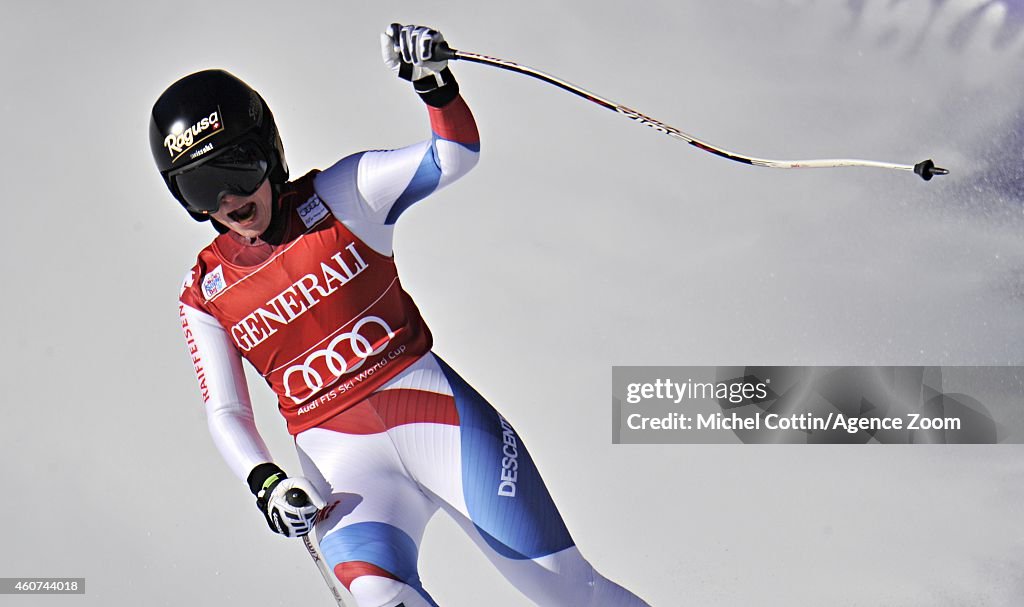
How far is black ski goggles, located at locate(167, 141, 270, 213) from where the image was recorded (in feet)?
11.2

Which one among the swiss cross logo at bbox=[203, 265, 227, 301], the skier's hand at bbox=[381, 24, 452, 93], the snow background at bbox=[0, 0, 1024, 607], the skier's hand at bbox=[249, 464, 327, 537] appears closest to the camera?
the skier's hand at bbox=[381, 24, 452, 93]

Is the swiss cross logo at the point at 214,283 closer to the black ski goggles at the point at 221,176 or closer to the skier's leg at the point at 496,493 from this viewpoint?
the black ski goggles at the point at 221,176

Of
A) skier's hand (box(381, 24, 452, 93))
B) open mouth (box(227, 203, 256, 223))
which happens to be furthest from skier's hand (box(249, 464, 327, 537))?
skier's hand (box(381, 24, 452, 93))

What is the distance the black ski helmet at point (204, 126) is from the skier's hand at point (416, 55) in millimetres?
435

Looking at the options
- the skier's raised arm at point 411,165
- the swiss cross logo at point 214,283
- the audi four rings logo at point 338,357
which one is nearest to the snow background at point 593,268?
the audi four rings logo at point 338,357

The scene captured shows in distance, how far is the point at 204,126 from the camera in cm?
341

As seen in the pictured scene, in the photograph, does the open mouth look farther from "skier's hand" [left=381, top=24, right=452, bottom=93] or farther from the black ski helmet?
"skier's hand" [left=381, top=24, right=452, bottom=93]

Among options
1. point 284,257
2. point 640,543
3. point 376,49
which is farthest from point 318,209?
point 376,49

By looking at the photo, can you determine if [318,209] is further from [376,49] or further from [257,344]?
[376,49]

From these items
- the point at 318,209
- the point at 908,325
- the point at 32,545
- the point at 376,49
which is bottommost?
the point at 32,545

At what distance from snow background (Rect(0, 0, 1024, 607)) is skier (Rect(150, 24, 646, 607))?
184cm

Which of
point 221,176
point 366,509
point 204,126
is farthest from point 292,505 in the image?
point 204,126

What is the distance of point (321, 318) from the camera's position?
3592mm

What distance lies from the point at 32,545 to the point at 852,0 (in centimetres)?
473
